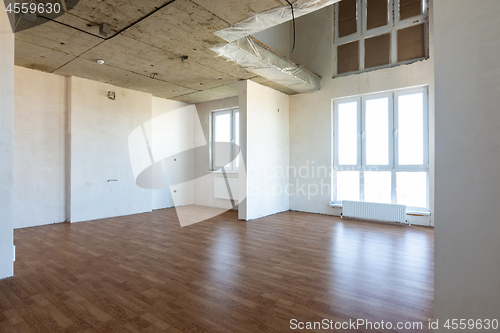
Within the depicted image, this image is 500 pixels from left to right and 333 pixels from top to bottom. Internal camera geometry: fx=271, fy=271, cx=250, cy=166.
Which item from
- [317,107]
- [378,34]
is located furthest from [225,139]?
[378,34]

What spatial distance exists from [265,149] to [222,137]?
6.86 feet

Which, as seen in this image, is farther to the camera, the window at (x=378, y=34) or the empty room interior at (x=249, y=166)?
the window at (x=378, y=34)

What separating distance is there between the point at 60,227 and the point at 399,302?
5.87m

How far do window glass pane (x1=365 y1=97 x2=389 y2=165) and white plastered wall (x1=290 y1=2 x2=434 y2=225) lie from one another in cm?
35

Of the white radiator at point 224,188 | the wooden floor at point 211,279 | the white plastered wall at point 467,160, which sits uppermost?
the white plastered wall at point 467,160

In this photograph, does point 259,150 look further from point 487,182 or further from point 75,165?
point 487,182

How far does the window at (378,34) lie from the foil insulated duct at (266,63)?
1.00 meters

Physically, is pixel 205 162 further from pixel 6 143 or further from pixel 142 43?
pixel 6 143

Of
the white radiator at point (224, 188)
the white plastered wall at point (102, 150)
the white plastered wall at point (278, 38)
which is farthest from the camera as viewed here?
the white radiator at point (224, 188)

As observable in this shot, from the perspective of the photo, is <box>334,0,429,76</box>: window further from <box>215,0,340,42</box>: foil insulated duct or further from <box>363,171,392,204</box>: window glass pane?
<box>215,0,340,42</box>: foil insulated duct

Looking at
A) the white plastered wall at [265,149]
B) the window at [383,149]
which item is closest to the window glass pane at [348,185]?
the window at [383,149]

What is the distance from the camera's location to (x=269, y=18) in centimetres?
352

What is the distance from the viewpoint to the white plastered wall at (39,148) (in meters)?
5.23

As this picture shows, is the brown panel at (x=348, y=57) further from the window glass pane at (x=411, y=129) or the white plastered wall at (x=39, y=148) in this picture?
the white plastered wall at (x=39, y=148)
